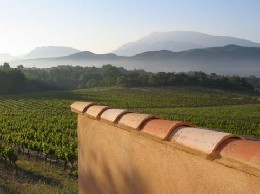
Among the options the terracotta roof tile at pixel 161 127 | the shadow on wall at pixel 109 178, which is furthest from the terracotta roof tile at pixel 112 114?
the terracotta roof tile at pixel 161 127

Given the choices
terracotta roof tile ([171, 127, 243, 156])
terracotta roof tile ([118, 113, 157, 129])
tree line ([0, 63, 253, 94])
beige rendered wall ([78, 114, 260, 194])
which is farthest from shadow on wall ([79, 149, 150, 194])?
tree line ([0, 63, 253, 94])

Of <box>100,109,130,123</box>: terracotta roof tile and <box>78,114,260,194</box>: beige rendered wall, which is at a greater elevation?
<box>100,109,130,123</box>: terracotta roof tile

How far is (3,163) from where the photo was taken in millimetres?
19781

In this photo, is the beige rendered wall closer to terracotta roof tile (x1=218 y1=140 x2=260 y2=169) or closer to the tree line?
terracotta roof tile (x1=218 y1=140 x2=260 y2=169)

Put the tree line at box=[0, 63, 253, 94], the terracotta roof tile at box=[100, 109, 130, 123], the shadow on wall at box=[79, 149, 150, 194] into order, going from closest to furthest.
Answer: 1. the shadow on wall at box=[79, 149, 150, 194]
2. the terracotta roof tile at box=[100, 109, 130, 123]
3. the tree line at box=[0, 63, 253, 94]

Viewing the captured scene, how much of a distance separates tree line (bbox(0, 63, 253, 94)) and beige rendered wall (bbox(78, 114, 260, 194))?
3647 inches

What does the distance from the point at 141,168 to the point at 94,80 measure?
123736 millimetres

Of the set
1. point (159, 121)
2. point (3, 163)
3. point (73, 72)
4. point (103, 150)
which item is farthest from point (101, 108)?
point (73, 72)

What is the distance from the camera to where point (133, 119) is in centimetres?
411

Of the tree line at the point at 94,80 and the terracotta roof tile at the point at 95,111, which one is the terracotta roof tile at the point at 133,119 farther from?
the tree line at the point at 94,80

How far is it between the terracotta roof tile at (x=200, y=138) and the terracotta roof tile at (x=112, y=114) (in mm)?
1312

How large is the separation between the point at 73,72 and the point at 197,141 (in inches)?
5259

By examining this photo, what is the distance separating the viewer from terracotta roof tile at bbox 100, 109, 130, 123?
14.7ft

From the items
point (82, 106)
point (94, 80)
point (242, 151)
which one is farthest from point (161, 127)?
point (94, 80)
